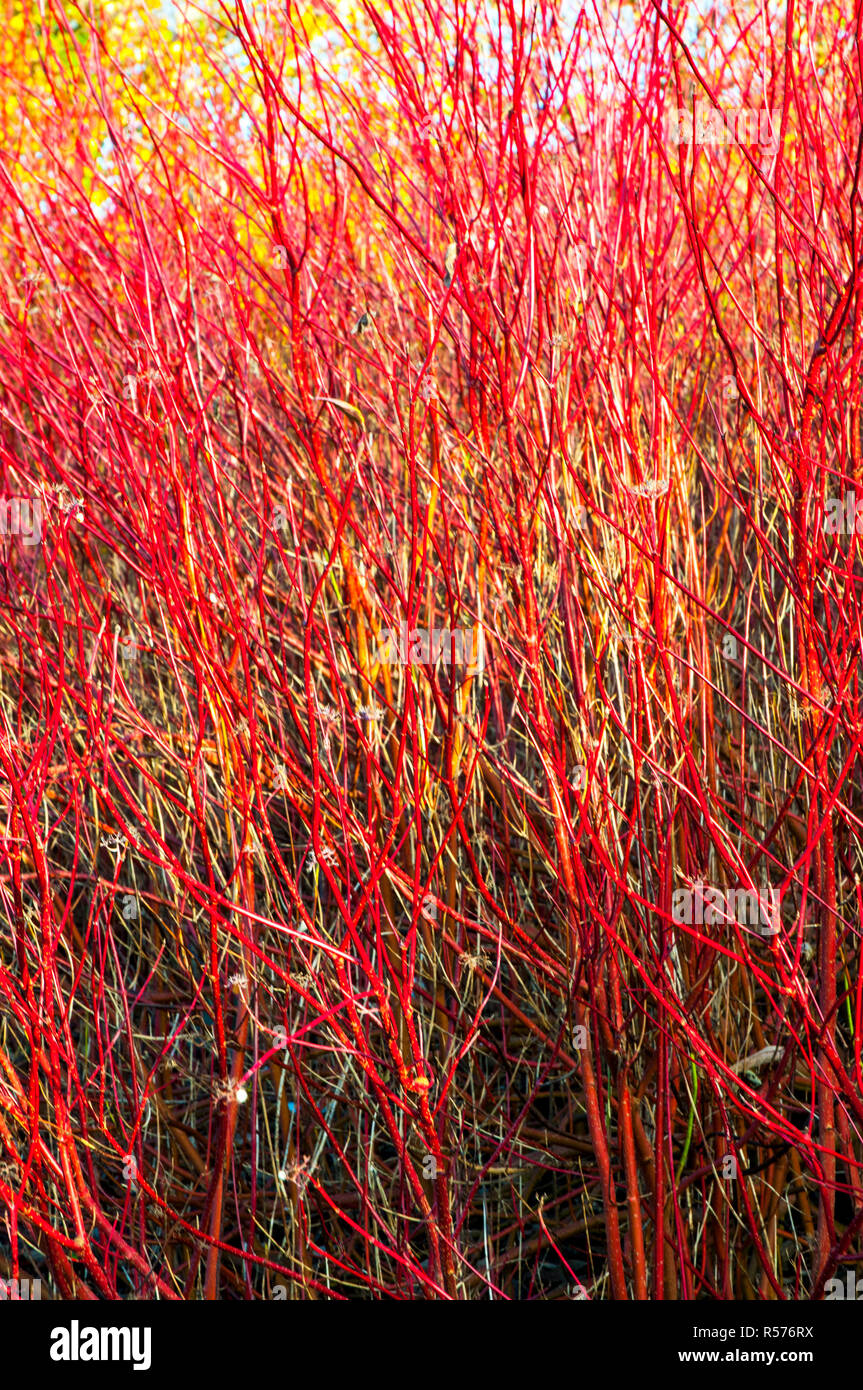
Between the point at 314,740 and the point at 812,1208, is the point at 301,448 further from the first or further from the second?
the point at 812,1208

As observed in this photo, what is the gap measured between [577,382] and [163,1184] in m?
2.27

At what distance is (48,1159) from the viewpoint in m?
1.74

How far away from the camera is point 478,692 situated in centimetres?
296

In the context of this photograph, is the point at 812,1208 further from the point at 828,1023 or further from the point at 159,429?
the point at 159,429

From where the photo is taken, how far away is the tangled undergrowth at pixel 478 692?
1822 millimetres

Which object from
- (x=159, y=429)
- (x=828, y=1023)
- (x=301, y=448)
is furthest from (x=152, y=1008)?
(x=828, y=1023)

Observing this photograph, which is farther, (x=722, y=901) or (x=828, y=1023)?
(x=722, y=901)

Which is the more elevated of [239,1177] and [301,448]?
[301,448]

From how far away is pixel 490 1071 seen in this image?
321 centimetres

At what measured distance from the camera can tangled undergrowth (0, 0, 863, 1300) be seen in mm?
1822

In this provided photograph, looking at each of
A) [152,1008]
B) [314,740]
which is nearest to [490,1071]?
[152,1008]

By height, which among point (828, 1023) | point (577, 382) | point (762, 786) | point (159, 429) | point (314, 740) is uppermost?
point (577, 382)
